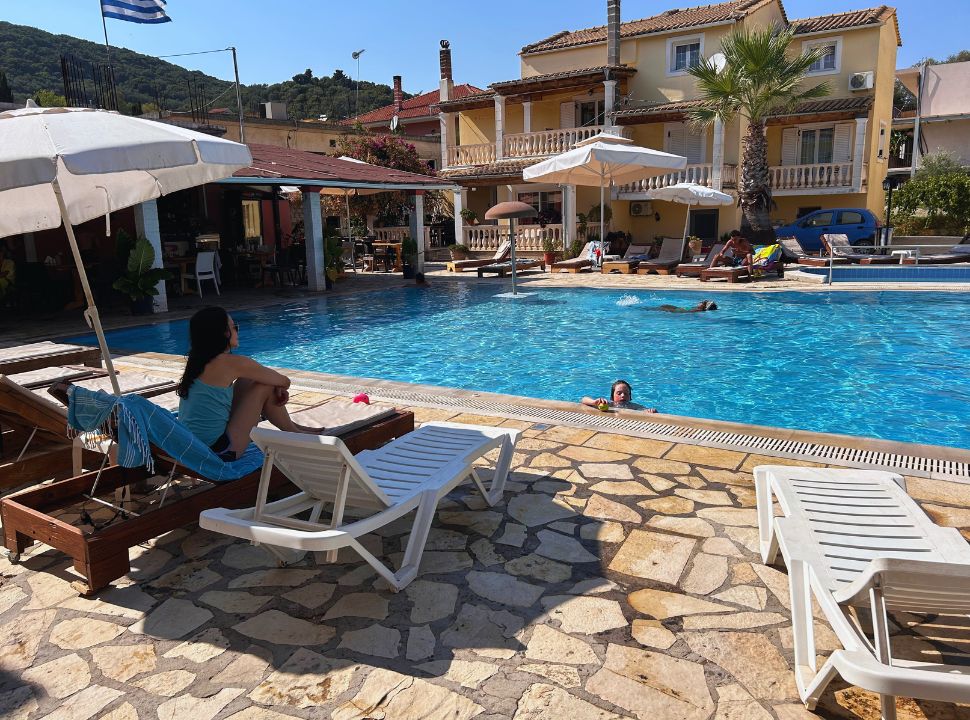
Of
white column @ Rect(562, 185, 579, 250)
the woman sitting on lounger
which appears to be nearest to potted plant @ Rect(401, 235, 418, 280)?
white column @ Rect(562, 185, 579, 250)

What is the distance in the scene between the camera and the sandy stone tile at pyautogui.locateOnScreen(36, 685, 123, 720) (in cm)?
250

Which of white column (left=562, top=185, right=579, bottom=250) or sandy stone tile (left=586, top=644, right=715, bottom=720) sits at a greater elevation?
white column (left=562, top=185, right=579, bottom=250)

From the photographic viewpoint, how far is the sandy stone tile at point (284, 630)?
2932mm

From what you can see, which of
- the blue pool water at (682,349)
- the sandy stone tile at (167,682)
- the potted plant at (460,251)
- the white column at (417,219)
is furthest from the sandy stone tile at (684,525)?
the potted plant at (460,251)

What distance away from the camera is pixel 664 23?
25781mm

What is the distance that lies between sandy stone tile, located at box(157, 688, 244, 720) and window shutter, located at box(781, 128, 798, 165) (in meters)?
27.1

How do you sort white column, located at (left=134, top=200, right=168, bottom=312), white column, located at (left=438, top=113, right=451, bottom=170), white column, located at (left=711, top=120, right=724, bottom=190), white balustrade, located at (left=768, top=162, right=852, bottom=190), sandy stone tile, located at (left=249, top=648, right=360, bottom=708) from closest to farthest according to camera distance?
sandy stone tile, located at (left=249, top=648, right=360, bottom=708) → white column, located at (left=134, top=200, right=168, bottom=312) → white column, located at (left=711, top=120, right=724, bottom=190) → white balustrade, located at (left=768, top=162, right=852, bottom=190) → white column, located at (left=438, top=113, right=451, bottom=170)

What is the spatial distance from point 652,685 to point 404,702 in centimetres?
91

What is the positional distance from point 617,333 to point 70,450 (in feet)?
29.0

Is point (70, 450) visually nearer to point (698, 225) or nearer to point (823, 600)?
point (823, 600)

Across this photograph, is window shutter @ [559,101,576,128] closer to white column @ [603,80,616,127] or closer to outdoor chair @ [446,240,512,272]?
A: white column @ [603,80,616,127]

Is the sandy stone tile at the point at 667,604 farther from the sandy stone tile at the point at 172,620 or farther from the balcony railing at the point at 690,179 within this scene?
the balcony railing at the point at 690,179

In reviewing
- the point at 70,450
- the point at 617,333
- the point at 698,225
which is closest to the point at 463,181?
the point at 698,225

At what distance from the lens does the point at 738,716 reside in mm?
2393
